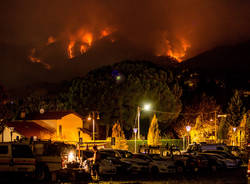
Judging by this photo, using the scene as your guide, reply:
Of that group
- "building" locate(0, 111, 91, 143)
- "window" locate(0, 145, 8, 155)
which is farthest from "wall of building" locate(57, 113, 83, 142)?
"window" locate(0, 145, 8, 155)

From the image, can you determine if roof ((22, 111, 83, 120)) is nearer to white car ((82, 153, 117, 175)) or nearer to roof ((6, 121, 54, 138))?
roof ((6, 121, 54, 138))

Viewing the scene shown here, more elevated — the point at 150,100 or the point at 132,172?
the point at 150,100

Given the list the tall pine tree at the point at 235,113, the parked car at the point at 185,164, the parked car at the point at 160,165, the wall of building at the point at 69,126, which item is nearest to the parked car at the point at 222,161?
the parked car at the point at 185,164

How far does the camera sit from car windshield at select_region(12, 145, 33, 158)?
19.3 metres

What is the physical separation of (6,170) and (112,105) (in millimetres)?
46305

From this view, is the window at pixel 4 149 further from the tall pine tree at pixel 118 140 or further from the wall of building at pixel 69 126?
the wall of building at pixel 69 126

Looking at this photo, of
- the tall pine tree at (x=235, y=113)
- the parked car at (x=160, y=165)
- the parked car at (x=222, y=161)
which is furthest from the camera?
the tall pine tree at (x=235, y=113)

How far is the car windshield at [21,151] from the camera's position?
19.3 meters

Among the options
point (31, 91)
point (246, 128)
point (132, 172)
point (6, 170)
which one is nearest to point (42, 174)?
point (6, 170)

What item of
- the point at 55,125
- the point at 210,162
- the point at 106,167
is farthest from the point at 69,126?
the point at 106,167

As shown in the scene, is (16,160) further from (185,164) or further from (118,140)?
(118,140)

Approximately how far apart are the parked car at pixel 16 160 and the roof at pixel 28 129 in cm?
4187

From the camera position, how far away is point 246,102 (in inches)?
3452

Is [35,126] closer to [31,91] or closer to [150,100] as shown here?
[150,100]
